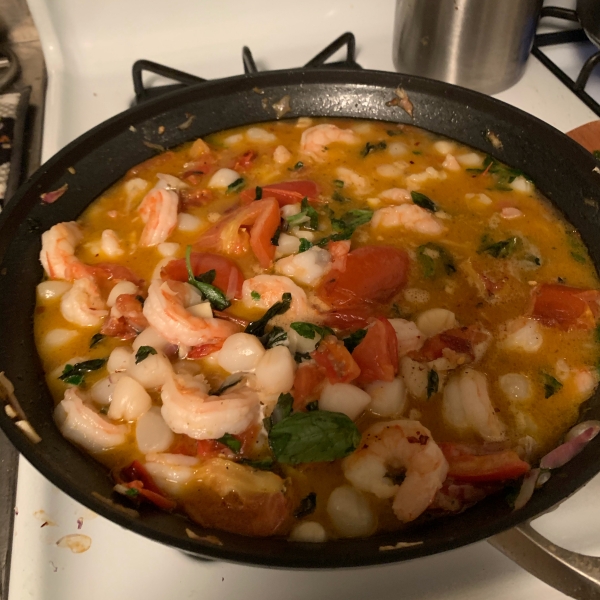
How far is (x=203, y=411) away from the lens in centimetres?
130

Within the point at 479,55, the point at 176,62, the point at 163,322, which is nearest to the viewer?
the point at 163,322

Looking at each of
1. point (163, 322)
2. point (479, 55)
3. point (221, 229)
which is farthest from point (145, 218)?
point (479, 55)

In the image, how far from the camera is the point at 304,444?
1.28 m

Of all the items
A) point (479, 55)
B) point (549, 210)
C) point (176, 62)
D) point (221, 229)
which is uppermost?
point (479, 55)

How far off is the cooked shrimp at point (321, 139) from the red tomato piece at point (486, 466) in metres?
1.26

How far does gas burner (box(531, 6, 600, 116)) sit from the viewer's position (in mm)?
2291

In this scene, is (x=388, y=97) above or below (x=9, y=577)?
above

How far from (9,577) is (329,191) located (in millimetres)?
1516

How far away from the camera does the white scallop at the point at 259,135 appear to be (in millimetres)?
2133

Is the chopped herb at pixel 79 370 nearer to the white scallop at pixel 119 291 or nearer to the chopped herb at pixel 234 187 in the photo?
the white scallop at pixel 119 291

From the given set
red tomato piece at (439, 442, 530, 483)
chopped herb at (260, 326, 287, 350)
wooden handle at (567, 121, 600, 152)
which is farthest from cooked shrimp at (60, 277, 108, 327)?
wooden handle at (567, 121, 600, 152)

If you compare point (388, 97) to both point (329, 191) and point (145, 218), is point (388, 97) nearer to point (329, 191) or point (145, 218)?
point (329, 191)

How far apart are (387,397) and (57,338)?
972 mm

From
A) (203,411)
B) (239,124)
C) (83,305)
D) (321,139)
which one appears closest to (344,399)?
(203,411)
